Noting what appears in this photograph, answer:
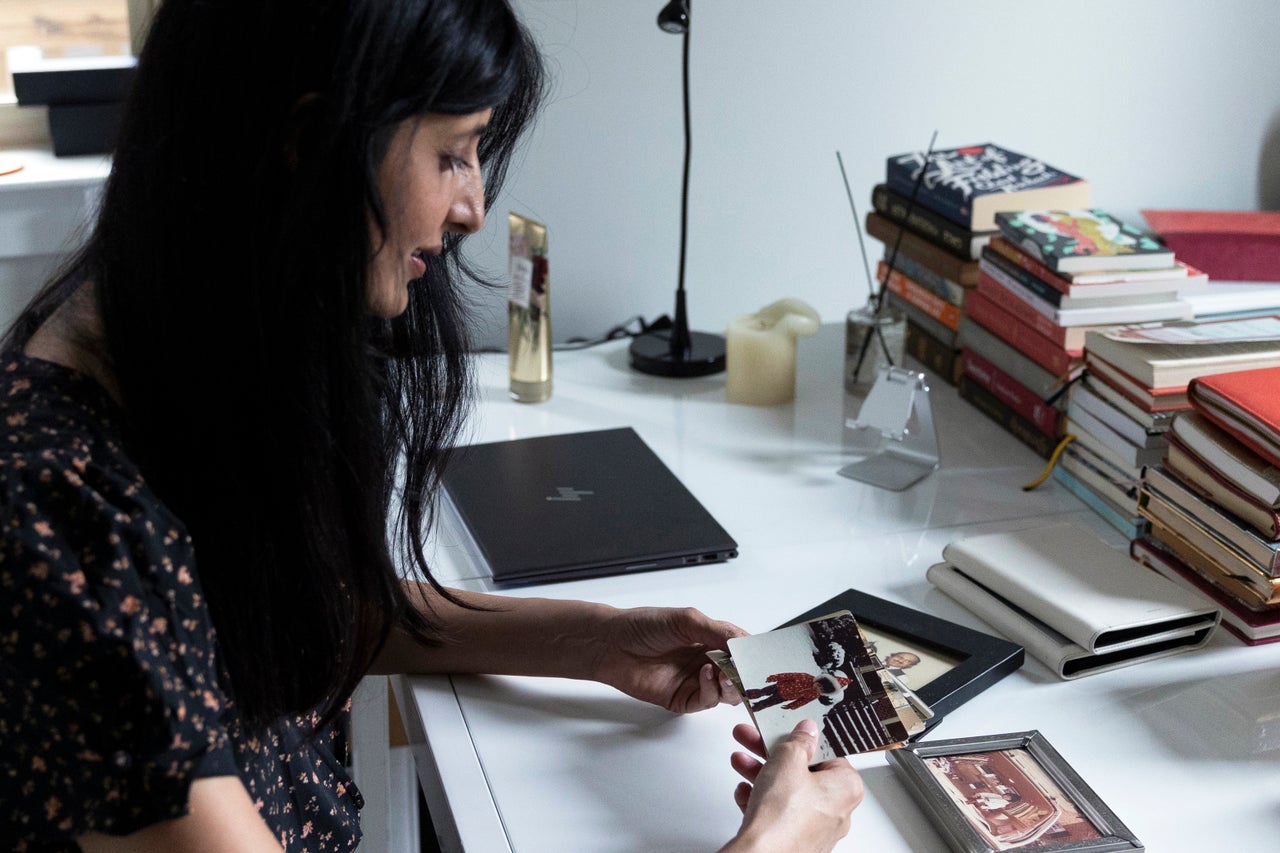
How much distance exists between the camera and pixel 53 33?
1.95 metres

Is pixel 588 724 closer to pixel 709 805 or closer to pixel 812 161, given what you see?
pixel 709 805

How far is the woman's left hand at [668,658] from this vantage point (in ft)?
3.49

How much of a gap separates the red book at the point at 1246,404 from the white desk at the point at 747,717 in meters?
0.19

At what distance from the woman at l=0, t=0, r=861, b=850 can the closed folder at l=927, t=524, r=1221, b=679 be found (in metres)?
0.31

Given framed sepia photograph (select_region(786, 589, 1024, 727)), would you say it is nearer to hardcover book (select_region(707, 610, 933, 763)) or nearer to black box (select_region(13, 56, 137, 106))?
hardcover book (select_region(707, 610, 933, 763))

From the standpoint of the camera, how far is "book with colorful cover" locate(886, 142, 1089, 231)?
1697 millimetres

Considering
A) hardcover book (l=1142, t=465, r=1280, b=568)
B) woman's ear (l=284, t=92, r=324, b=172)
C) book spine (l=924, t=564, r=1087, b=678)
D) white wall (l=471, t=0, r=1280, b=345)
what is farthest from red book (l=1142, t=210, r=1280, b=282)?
woman's ear (l=284, t=92, r=324, b=172)

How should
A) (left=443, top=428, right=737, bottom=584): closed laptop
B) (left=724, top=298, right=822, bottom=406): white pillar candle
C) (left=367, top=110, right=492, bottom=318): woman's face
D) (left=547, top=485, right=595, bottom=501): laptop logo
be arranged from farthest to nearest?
(left=724, top=298, right=822, bottom=406): white pillar candle → (left=547, top=485, right=595, bottom=501): laptop logo → (left=443, top=428, right=737, bottom=584): closed laptop → (left=367, top=110, right=492, bottom=318): woman's face

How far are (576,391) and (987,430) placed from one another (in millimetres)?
545

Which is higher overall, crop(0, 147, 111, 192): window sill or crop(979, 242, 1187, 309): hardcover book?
crop(0, 147, 111, 192): window sill

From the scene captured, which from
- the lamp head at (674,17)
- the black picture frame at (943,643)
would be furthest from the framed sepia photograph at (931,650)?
the lamp head at (674,17)

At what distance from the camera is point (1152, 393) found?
4.33 feet

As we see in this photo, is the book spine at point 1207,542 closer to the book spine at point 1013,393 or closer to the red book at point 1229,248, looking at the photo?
the book spine at point 1013,393

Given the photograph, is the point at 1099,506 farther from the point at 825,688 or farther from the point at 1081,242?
the point at 825,688
